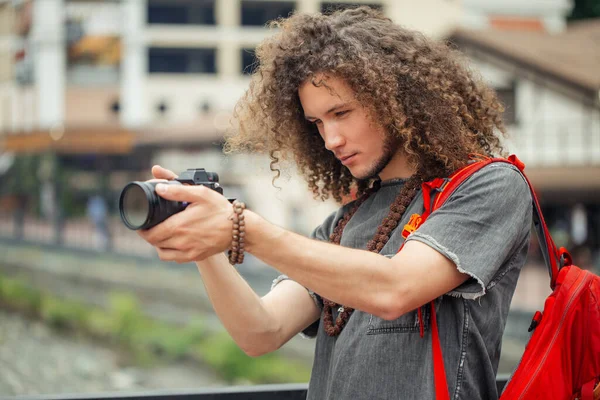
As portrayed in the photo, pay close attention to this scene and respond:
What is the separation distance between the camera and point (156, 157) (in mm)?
22578

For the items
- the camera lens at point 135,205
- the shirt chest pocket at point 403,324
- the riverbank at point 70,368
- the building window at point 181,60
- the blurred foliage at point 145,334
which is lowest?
the riverbank at point 70,368

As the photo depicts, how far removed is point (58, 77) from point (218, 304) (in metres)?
26.7

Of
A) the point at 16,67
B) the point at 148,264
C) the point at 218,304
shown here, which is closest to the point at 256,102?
the point at 218,304

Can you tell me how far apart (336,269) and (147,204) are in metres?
0.34

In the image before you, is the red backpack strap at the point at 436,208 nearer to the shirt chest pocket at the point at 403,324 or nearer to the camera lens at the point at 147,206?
the shirt chest pocket at the point at 403,324

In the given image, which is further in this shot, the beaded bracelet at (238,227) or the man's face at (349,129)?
the man's face at (349,129)

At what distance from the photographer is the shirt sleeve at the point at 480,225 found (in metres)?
1.40

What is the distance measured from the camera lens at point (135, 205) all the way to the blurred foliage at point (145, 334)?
843 cm

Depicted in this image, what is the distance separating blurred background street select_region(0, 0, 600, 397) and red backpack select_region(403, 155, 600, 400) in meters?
0.69

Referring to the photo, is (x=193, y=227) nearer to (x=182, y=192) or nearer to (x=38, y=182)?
(x=182, y=192)

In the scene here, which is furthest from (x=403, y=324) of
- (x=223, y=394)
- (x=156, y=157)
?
(x=156, y=157)

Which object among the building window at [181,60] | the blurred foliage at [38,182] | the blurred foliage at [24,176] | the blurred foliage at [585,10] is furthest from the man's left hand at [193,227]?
the building window at [181,60]

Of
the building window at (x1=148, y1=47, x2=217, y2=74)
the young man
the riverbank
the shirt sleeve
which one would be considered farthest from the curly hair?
the building window at (x1=148, y1=47, x2=217, y2=74)

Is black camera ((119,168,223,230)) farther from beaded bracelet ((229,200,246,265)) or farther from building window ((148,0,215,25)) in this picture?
building window ((148,0,215,25))
